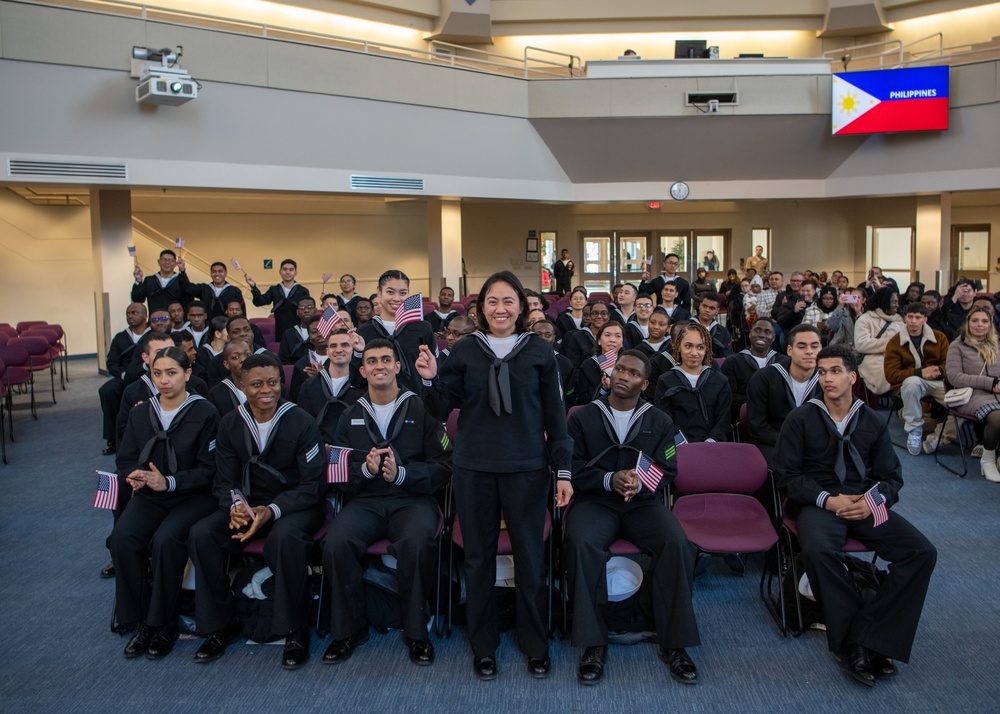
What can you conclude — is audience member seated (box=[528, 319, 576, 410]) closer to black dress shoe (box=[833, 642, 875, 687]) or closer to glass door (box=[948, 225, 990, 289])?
black dress shoe (box=[833, 642, 875, 687])

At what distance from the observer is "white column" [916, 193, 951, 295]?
15492 millimetres

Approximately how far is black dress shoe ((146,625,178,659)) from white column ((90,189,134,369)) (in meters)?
9.18

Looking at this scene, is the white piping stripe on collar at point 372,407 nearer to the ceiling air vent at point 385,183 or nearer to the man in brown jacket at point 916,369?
the man in brown jacket at point 916,369

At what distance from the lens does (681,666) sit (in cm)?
345

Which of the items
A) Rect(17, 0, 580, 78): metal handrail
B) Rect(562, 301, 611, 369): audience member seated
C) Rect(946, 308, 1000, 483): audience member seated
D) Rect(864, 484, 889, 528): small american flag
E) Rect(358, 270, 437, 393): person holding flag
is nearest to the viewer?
Rect(864, 484, 889, 528): small american flag

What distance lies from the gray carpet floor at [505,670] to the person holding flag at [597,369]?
70.2 inches

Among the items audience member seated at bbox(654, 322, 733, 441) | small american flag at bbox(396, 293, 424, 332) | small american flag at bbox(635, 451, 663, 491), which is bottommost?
small american flag at bbox(635, 451, 663, 491)

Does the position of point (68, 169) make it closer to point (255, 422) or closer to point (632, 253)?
point (255, 422)

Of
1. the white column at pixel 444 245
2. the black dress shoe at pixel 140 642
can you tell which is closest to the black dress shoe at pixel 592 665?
the black dress shoe at pixel 140 642

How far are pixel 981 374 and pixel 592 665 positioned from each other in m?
4.61

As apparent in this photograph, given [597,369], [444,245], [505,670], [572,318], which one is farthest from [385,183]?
[505,670]

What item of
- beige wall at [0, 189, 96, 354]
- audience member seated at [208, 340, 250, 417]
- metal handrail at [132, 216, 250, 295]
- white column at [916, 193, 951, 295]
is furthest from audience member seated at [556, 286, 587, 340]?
beige wall at [0, 189, 96, 354]

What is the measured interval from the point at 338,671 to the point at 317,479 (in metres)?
0.91

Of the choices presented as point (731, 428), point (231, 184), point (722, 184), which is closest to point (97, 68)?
point (231, 184)
